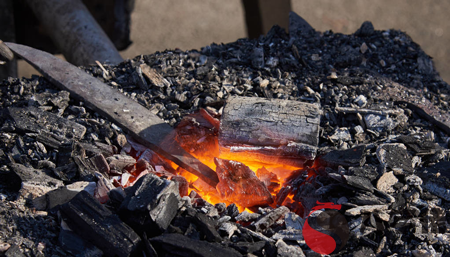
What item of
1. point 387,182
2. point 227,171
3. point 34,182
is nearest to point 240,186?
point 227,171

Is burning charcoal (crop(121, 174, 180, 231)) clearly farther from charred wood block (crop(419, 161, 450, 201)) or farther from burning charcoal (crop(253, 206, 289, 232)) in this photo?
charred wood block (crop(419, 161, 450, 201))

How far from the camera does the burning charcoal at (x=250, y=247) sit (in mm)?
2168

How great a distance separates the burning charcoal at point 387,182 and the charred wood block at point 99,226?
6.04 ft

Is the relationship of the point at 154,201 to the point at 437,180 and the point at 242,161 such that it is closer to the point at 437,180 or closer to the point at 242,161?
the point at 242,161

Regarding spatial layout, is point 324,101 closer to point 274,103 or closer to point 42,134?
point 274,103

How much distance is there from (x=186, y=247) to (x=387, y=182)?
1.66m

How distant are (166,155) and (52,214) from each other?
1.06 metres

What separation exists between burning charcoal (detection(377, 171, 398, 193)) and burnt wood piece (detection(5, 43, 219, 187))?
51.9 inches

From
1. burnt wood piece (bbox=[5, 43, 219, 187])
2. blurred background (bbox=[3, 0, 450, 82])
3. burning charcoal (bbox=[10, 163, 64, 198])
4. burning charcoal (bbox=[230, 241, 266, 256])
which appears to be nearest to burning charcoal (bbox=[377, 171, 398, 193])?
burning charcoal (bbox=[230, 241, 266, 256])

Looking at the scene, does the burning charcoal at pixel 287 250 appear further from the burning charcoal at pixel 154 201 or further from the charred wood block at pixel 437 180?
the charred wood block at pixel 437 180

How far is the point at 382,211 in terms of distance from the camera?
2.51 metres

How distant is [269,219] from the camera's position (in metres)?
2.56

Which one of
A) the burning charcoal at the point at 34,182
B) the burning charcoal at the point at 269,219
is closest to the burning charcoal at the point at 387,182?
the burning charcoal at the point at 269,219

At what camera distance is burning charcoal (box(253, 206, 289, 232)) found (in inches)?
99.5
